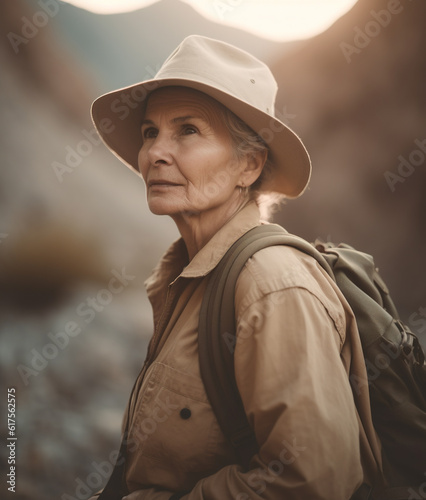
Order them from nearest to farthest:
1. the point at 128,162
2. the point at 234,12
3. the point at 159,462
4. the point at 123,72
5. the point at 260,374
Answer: the point at 260,374, the point at 159,462, the point at 128,162, the point at 234,12, the point at 123,72

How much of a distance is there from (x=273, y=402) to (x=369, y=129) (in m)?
2.99

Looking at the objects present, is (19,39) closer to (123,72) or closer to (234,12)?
(123,72)

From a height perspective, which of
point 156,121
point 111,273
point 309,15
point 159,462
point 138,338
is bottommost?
point 138,338

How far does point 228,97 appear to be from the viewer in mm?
1304

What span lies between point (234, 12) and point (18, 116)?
1.75 m

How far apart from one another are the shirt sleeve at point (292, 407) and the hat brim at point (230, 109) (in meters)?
0.66

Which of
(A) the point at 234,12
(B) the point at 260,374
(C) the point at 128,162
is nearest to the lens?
(B) the point at 260,374

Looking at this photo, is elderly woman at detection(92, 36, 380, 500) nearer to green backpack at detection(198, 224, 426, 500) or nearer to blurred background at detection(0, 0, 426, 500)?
green backpack at detection(198, 224, 426, 500)

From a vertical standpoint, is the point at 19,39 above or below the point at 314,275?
above

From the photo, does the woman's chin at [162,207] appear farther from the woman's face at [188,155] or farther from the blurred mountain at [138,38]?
the blurred mountain at [138,38]

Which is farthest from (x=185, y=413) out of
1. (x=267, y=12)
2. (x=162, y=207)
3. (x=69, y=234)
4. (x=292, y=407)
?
(x=267, y=12)

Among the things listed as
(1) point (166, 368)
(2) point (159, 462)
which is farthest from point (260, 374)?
(2) point (159, 462)

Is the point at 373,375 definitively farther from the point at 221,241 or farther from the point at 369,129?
the point at 369,129

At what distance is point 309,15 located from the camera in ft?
10.2
